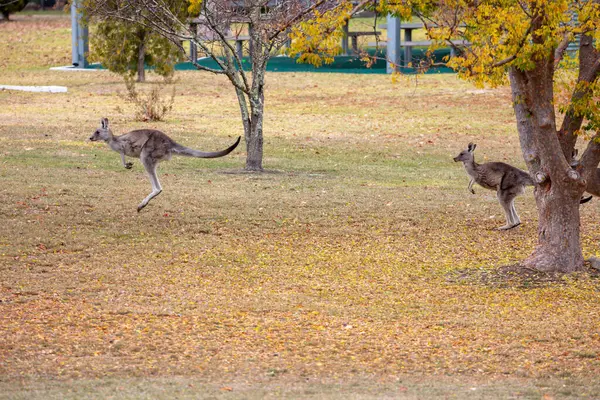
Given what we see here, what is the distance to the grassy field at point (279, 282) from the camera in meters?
6.80

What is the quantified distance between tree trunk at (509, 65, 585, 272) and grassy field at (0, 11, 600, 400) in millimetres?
323

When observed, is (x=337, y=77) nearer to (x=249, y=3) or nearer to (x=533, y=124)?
(x=249, y=3)

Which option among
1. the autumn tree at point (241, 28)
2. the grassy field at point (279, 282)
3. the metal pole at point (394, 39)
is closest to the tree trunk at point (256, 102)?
the autumn tree at point (241, 28)

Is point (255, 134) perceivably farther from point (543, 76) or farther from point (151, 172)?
point (543, 76)

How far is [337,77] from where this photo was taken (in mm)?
33156

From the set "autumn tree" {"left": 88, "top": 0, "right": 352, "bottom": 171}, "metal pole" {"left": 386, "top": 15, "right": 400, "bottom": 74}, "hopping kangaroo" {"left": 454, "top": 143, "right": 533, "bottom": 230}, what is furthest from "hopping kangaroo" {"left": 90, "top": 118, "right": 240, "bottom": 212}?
"metal pole" {"left": 386, "top": 15, "right": 400, "bottom": 74}

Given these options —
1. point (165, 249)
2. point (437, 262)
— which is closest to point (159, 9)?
point (165, 249)

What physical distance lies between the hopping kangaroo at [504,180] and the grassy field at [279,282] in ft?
1.05

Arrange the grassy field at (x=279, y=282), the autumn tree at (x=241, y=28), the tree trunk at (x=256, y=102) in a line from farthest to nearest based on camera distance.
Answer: the tree trunk at (x=256, y=102), the autumn tree at (x=241, y=28), the grassy field at (x=279, y=282)

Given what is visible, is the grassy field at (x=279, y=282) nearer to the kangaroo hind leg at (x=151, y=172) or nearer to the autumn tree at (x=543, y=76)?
the kangaroo hind leg at (x=151, y=172)

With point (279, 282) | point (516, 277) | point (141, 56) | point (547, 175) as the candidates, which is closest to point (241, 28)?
point (279, 282)

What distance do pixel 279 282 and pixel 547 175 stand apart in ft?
9.48

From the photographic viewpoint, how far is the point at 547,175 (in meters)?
9.89

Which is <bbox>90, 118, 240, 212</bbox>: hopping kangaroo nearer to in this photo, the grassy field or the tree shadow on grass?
the grassy field
